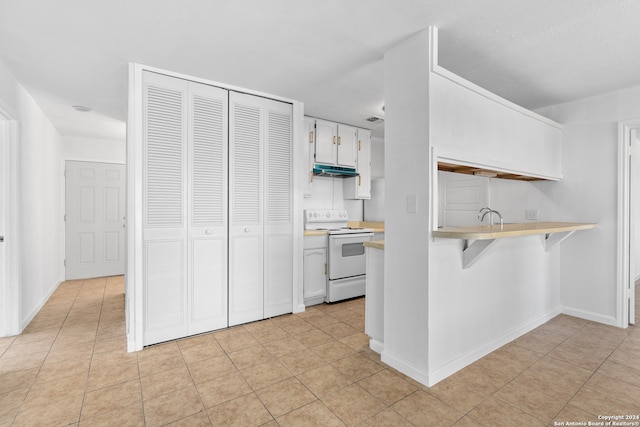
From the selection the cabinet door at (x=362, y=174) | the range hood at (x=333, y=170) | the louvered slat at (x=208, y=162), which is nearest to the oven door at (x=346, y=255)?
the cabinet door at (x=362, y=174)

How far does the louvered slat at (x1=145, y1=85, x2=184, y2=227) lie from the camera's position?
8.94 ft

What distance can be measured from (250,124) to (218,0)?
1.42m

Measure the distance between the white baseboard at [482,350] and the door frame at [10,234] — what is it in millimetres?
3738

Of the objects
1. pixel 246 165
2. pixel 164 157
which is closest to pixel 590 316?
pixel 246 165

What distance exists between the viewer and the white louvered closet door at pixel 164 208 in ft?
8.91

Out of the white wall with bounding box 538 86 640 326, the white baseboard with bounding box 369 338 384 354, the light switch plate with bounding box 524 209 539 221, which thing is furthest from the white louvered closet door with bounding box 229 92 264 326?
the white wall with bounding box 538 86 640 326

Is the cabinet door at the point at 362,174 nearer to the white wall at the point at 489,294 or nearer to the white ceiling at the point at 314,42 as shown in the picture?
the white ceiling at the point at 314,42

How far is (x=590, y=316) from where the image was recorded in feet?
11.1

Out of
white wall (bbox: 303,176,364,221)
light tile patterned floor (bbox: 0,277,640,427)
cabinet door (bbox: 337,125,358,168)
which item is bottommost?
light tile patterned floor (bbox: 0,277,640,427)

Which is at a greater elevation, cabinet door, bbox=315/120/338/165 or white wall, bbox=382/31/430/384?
cabinet door, bbox=315/120/338/165

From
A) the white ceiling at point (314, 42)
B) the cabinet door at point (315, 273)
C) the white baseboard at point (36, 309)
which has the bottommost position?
the white baseboard at point (36, 309)

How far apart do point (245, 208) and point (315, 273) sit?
123 cm

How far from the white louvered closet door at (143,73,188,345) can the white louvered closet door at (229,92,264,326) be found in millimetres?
451

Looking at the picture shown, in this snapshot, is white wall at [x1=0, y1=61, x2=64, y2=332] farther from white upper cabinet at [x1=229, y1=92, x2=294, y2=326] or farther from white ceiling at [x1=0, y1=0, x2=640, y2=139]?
white upper cabinet at [x1=229, y1=92, x2=294, y2=326]
